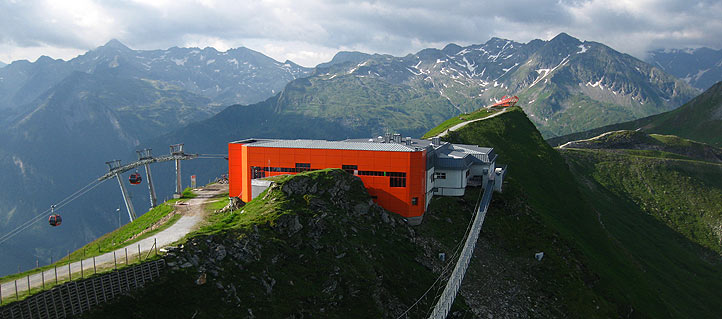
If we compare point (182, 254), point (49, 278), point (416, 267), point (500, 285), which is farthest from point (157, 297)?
point (500, 285)

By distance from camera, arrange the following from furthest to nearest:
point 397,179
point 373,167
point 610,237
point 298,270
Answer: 1. point 610,237
2. point 373,167
3. point 397,179
4. point 298,270

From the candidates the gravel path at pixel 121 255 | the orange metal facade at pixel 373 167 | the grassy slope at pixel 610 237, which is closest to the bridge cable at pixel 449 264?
the orange metal facade at pixel 373 167

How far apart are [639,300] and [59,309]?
7940cm

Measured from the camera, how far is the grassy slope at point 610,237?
73.9m

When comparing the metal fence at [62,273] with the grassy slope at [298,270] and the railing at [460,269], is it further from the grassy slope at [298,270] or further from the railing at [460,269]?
the railing at [460,269]

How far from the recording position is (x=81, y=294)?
1123 inches

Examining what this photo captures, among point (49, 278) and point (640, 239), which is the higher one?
point (49, 278)

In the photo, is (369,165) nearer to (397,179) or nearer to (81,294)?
(397,179)

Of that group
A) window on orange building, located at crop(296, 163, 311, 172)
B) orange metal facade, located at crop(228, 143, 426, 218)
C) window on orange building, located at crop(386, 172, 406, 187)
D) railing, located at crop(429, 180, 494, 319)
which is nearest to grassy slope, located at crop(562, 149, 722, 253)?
railing, located at crop(429, 180, 494, 319)

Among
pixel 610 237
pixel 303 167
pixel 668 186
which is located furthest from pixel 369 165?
pixel 668 186

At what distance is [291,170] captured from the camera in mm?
64875

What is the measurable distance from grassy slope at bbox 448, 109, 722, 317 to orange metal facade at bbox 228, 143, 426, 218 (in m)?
25.8

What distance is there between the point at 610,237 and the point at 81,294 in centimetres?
10293

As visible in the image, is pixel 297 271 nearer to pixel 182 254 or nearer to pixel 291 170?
pixel 182 254
